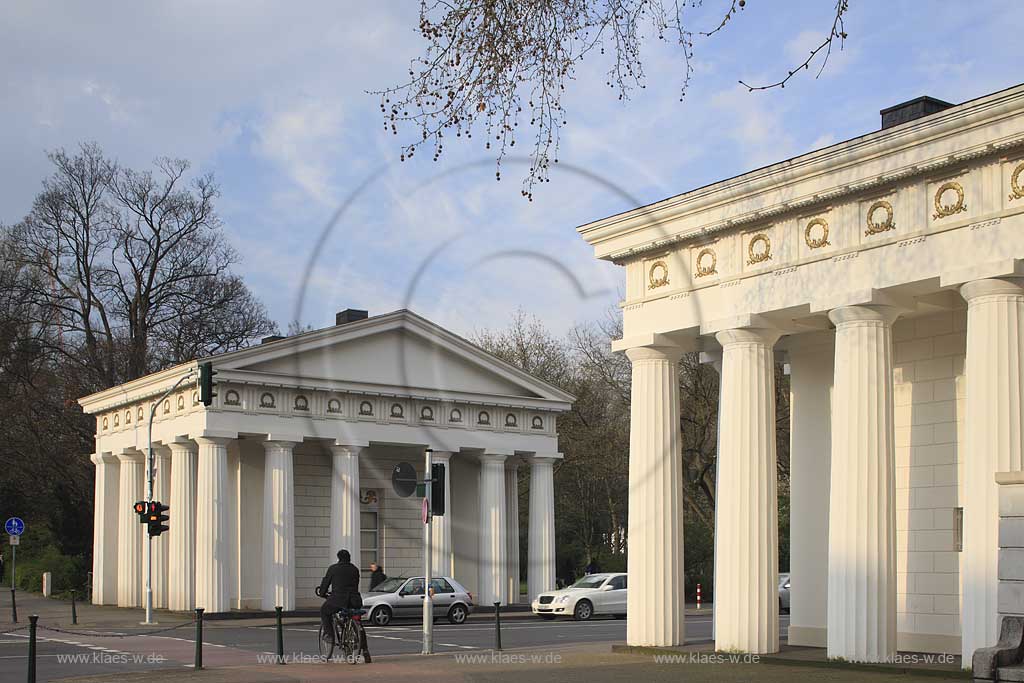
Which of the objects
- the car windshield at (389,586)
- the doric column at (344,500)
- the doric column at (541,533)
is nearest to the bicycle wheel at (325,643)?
the car windshield at (389,586)

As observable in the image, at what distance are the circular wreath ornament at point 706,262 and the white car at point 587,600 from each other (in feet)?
70.9

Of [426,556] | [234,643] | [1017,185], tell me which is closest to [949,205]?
[1017,185]

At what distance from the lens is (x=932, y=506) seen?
2114 centimetres

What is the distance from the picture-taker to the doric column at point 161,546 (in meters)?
46.2

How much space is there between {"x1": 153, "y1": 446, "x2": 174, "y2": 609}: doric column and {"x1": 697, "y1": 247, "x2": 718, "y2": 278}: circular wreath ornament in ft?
94.5

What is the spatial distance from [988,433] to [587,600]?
26010mm

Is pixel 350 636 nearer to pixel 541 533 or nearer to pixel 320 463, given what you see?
pixel 320 463

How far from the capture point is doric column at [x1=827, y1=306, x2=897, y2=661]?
1967 centimetres

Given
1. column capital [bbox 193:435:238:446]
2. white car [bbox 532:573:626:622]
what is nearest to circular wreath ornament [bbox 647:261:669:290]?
white car [bbox 532:573:626:622]

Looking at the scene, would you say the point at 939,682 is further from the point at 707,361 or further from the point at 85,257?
the point at 85,257

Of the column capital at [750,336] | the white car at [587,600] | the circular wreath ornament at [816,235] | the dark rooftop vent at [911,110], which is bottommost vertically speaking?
the white car at [587,600]

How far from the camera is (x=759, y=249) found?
22.2 m

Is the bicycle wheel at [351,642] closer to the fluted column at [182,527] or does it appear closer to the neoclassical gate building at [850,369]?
the neoclassical gate building at [850,369]

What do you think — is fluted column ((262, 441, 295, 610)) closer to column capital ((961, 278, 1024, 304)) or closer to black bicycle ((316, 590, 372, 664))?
black bicycle ((316, 590, 372, 664))
